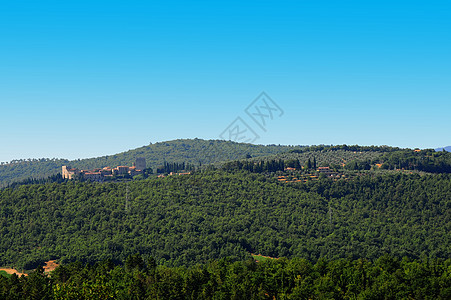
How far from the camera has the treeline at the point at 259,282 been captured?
8088 centimetres

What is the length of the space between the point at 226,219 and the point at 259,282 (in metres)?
70.8

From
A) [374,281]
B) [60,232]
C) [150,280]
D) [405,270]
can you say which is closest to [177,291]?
[150,280]

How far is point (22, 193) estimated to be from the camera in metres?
168

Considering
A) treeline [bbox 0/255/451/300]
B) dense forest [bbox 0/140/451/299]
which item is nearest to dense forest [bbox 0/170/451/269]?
dense forest [bbox 0/140/451/299]

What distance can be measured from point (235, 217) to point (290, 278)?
72692 mm

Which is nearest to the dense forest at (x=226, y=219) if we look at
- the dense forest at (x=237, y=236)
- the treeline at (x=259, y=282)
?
the dense forest at (x=237, y=236)

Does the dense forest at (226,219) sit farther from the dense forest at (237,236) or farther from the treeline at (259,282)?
the treeline at (259,282)

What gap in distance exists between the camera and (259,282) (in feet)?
291

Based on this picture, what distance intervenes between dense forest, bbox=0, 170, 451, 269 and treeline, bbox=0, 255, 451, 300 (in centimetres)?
3804

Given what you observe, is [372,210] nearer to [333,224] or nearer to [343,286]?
[333,224]

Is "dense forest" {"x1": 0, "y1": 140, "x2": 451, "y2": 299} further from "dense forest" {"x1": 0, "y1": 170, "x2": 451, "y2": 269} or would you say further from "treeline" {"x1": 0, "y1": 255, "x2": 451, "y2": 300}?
"dense forest" {"x1": 0, "y1": 170, "x2": 451, "y2": 269}

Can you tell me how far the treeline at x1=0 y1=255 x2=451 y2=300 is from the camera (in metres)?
80.9

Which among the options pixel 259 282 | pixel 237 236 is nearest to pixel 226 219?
pixel 237 236

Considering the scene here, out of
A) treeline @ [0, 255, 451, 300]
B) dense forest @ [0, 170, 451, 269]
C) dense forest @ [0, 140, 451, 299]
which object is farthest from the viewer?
dense forest @ [0, 170, 451, 269]
